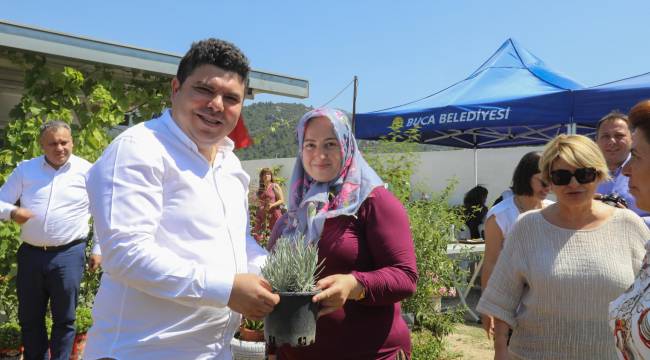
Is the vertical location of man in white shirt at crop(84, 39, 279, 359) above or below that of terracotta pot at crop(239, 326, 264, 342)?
above

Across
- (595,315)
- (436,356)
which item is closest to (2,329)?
(436,356)

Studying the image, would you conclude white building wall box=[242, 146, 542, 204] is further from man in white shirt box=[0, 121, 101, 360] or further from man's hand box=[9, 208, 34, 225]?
man's hand box=[9, 208, 34, 225]

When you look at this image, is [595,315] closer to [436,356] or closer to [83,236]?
[436,356]

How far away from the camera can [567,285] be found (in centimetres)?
224

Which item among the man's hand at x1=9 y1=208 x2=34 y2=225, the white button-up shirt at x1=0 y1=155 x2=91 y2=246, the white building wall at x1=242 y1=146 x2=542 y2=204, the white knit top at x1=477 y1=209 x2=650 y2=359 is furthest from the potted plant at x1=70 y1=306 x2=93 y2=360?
the white building wall at x1=242 y1=146 x2=542 y2=204

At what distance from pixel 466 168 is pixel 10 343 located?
18.0m

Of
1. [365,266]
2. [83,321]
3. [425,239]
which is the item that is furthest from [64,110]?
[365,266]

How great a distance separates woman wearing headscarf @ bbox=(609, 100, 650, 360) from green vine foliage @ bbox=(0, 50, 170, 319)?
498 cm

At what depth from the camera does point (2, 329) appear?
4590mm

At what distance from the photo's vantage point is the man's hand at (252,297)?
1.41 metres

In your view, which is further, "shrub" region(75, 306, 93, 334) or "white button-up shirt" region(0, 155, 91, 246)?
"shrub" region(75, 306, 93, 334)

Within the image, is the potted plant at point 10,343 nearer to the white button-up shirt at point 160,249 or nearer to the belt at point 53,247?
the belt at point 53,247

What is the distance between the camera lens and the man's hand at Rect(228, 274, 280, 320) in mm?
1414

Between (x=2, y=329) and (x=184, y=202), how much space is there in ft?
13.4
